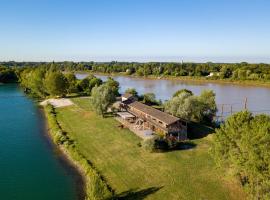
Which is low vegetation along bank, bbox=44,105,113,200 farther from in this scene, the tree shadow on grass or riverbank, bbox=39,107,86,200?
the tree shadow on grass

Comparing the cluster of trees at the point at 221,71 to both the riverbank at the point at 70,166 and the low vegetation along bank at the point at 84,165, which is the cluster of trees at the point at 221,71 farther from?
the riverbank at the point at 70,166

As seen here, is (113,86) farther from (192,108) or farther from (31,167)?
(31,167)

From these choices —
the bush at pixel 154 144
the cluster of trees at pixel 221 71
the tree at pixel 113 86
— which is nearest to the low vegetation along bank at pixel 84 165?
the bush at pixel 154 144

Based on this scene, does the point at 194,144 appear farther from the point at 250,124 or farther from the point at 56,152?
the point at 56,152

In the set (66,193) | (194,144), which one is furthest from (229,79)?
(66,193)

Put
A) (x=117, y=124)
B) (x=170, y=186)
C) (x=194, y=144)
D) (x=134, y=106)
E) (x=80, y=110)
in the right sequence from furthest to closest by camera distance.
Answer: (x=80, y=110) < (x=134, y=106) < (x=117, y=124) < (x=194, y=144) < (x=170, y=186)

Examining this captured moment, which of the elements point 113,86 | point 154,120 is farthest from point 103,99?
point 113,86

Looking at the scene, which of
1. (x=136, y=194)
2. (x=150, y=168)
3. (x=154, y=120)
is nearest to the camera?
(x=136, y=194)
